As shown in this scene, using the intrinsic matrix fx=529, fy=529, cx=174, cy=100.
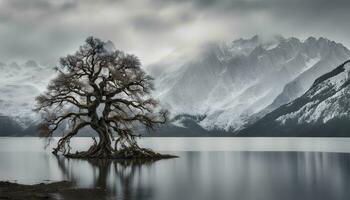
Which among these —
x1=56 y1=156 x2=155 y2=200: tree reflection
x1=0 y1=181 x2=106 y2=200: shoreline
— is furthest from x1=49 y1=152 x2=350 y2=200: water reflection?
x1=0 y1=181 x2=106 y2=200: shoreline

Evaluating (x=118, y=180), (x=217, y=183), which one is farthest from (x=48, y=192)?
(x=217, y=183)

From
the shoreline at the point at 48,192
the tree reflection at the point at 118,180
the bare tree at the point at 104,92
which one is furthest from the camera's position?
the bare tree at the point at 104,92

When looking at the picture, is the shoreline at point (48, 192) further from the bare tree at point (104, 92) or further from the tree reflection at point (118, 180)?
the bare tree at point (104, 92)

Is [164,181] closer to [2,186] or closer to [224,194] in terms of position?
[224,194]

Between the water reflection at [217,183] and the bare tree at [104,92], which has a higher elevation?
the bare tree at [104,92]

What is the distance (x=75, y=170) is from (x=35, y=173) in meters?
5.11

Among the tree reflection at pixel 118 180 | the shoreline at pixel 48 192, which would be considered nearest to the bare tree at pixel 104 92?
the tree reflection at pixel 118 180

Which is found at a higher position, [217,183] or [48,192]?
[48,192]

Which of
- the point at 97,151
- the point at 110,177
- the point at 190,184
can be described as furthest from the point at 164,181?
the point at 97,151

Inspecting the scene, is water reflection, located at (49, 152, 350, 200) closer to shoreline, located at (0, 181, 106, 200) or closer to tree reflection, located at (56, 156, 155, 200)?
tree reflection, located at (56, 156, 155, 200)

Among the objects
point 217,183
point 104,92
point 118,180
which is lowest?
point 217,183

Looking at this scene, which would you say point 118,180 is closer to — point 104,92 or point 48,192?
point 48,192

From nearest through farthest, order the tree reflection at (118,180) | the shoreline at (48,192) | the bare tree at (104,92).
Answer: the shoreline at (48,192)
the tree reflection at (118,180)
the bare tree at (104,92)

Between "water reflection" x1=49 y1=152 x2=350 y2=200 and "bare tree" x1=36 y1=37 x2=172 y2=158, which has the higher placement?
"bare tree" x1=36 y1=37 x2=172 y2=158
